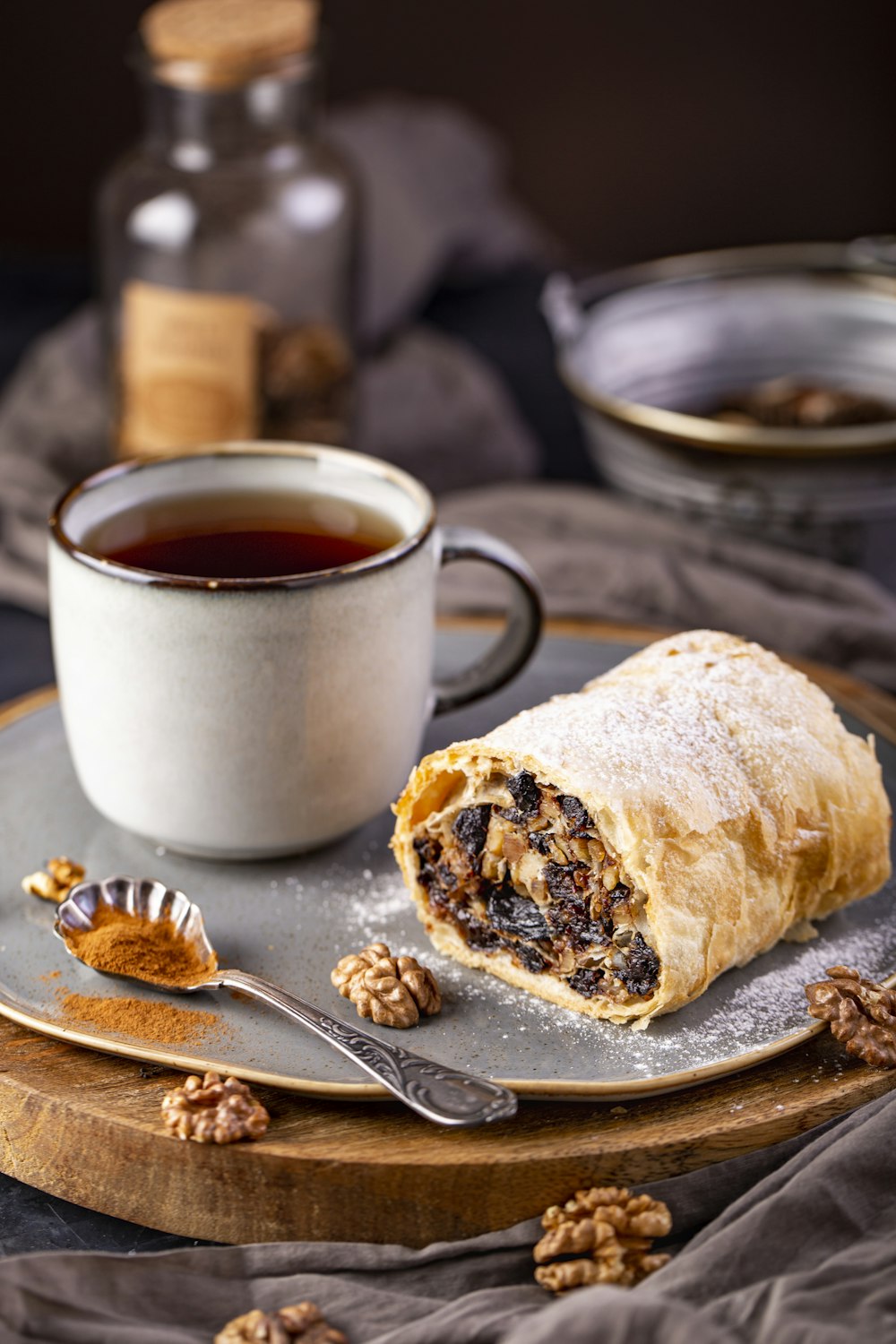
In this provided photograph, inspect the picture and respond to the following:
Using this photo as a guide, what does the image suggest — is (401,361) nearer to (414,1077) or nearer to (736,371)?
(736,371)

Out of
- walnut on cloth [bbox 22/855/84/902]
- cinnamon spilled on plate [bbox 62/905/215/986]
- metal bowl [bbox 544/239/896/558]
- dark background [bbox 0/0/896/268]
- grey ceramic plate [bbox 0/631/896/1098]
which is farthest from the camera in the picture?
dark background [bbox 0/0/896/268]

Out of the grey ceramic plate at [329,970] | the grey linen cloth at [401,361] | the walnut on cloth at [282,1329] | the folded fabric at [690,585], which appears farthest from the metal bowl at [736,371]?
the walnut on cloth at [282,1329]

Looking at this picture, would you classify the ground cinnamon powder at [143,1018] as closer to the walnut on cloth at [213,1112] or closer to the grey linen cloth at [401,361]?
the walnut on cloth at [213,1112]

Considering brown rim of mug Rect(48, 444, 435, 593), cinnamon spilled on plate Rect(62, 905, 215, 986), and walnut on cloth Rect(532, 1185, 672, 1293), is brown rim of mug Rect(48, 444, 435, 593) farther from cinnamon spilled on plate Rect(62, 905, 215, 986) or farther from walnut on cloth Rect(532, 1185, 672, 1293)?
walnut on cloth Rect(532, 1185, 672, 1293)

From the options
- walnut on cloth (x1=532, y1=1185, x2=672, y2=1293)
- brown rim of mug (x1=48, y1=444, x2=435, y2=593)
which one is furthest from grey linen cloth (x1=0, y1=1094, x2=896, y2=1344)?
brown rim of mug (x1=48, y1=444, x2=435, y2=593)

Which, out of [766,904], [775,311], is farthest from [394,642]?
[775,311]

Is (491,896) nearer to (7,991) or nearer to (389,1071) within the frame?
(389,1071)
